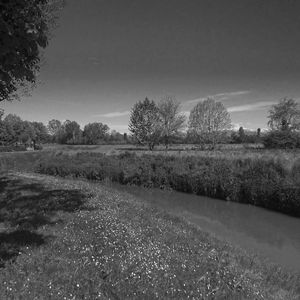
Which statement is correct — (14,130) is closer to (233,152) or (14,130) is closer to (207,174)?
(233,152)

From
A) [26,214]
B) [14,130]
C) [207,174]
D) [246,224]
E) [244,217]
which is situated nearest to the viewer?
[26,214]

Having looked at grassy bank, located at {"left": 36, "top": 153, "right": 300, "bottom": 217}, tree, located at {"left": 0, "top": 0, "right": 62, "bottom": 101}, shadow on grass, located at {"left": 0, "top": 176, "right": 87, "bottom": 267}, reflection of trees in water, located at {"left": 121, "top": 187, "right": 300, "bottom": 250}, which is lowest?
reflection of trees in water, located at {"left": 121, "top": 187, "right": 300, "bottom": 250}

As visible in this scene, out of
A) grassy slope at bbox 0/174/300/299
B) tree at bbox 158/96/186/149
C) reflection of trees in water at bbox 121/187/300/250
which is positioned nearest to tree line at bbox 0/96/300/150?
tree at bbox 158/96/186/149

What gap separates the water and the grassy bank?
1.18 m

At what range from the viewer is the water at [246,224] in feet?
41.9

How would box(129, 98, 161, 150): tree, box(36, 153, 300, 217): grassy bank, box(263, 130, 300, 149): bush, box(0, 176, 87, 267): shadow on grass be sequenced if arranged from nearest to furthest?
1. box(0, 176, 87, 267): shadow on grass
2. box(36, 153, 300, 217): grassy bank
3. box(263, 130, 300, 149): bush
4. box(129, 98, 161, 150): tree

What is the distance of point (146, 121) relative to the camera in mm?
68125

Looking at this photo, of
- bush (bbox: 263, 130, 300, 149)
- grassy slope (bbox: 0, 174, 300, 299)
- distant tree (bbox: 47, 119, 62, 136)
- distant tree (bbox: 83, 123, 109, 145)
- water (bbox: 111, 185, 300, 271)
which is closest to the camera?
grassy slope (bbox: 0, 174, 300, 299)

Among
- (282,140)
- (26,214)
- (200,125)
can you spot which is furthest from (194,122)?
(26,214)

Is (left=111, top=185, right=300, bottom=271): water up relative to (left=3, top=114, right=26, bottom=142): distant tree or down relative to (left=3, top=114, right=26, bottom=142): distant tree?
down

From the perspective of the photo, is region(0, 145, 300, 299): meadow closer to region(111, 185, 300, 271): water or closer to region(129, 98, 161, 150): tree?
region(111, 185, 300, 271): water

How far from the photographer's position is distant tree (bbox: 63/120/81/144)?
140 m

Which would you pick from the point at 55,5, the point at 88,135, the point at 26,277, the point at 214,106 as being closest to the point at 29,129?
the point at 88,135

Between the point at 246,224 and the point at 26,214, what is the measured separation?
12.8 metres
